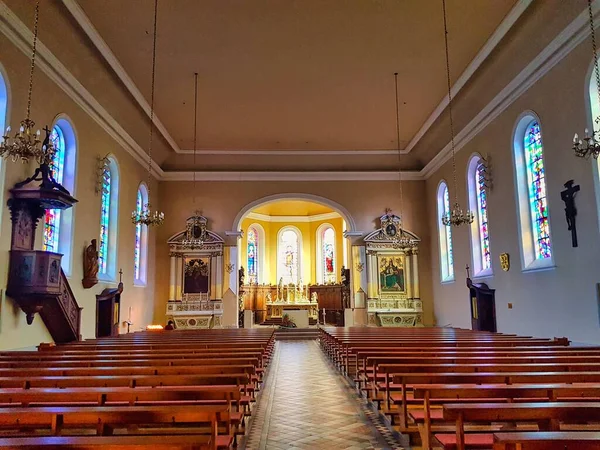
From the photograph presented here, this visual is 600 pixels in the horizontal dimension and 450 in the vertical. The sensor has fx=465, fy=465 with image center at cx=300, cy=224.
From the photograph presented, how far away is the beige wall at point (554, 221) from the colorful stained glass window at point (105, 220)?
10975mm

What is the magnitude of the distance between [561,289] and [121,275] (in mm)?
11736

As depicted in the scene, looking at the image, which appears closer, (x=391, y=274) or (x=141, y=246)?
(x=141, y=246)

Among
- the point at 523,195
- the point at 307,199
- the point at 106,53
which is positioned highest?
the point at 106,53

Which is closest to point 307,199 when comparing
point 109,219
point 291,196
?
point 291,196

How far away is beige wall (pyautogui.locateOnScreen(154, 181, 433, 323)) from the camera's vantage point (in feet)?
60.2

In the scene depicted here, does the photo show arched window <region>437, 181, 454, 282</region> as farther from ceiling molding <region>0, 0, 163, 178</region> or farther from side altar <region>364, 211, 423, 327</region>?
ceiling molding <region>0, 0, 163, 178</region>

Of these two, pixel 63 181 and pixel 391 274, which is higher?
pixel 63 181

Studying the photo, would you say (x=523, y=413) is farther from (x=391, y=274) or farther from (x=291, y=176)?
(x=291, y=176)

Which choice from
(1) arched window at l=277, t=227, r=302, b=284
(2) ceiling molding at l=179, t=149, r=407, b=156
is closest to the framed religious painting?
(2) ceiling molding at l=179, t=149, r=407, b=156

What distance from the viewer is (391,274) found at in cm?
1844

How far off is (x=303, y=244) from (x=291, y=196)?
6.75 meters

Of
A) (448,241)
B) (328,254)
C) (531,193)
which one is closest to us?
(531,193)

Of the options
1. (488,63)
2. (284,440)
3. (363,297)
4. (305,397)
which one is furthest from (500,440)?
(363,297)

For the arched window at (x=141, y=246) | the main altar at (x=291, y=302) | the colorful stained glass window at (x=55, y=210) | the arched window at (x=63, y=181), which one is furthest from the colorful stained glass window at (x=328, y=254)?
the colorful stained glass window at (x=55, y=210)
